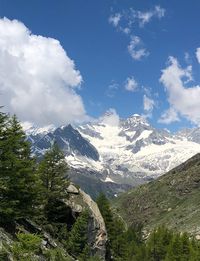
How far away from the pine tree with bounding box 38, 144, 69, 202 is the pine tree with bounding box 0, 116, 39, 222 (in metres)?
11.2

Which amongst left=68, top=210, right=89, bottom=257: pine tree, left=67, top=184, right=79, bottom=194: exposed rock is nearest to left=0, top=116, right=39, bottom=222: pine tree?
left=68, top=210, right=89, bottom=257: pine tree

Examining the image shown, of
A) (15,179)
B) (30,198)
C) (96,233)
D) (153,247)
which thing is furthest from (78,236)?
(153,247)

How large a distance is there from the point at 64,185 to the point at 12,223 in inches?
596

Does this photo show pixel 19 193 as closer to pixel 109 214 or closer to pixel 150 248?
pixel 109 214

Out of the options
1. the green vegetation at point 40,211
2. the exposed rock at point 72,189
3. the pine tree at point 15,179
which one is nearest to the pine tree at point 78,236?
the green vegetation at point 40,211

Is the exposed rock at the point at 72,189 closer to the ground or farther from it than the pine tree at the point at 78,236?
farther from it

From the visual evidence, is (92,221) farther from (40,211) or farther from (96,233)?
(40,211)

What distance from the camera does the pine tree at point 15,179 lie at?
33.3 meters

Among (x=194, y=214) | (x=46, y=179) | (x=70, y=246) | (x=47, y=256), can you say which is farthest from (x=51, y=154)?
(x=194, y=214)

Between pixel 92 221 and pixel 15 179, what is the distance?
25008 millimetres

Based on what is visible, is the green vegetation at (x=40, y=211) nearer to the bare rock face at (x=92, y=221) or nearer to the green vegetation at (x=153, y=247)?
the green vegetation at (x=153, y=247)

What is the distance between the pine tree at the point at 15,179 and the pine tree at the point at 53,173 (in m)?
11.2

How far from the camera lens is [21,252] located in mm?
24562

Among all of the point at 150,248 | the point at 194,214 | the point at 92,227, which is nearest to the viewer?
the point at 92,227
